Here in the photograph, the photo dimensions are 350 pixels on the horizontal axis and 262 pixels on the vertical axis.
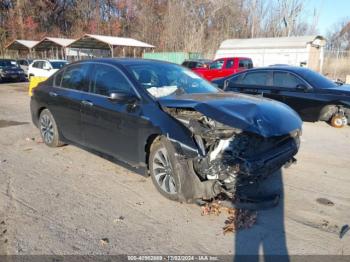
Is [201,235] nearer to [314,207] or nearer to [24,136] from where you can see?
[314,207]

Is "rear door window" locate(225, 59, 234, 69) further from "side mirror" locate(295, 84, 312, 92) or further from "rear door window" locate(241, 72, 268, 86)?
"side mirror" locate(295, 84, 312, 92)

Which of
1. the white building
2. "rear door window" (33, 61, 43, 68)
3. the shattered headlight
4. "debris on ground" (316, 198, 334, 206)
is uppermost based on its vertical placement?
the white building

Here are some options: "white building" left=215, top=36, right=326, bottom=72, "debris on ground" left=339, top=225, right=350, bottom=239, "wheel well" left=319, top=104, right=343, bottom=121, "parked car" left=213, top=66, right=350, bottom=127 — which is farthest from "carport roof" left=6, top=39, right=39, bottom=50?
"debris on ground" left=339, top=225, right=350, bottom=239

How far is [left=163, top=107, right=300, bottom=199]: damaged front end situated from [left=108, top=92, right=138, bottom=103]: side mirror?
89cm

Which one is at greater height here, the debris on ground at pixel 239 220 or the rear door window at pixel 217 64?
the rear door window at pixel 217 64

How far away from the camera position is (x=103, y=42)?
30156 mm

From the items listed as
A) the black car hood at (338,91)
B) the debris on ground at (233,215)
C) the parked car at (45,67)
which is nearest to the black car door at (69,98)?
the debris on ground at (233,215)

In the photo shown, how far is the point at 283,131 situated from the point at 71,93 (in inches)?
136

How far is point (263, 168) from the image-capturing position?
3.92m

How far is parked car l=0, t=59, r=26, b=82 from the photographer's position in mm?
24125

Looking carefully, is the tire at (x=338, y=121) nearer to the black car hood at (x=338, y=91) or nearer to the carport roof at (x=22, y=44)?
the black car hood at (x=338, y=91)

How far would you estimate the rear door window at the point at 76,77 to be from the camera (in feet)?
18.1

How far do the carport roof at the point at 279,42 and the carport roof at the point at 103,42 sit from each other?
315 inches

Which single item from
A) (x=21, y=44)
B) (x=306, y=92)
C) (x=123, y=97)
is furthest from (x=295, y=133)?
(x=21, y=44)
